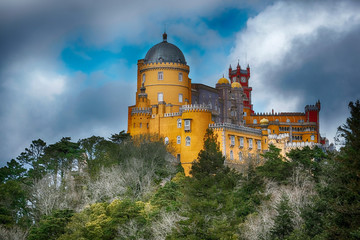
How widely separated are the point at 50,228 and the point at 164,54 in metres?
37.2

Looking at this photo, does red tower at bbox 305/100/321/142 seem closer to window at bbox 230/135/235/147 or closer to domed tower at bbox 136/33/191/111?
domed tower at bbox 136/33/191/111

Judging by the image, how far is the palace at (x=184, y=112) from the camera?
263 ft

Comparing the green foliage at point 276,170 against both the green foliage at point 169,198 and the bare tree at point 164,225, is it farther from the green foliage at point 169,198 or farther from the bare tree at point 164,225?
the bare tree at point 164,225

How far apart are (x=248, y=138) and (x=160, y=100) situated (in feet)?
39.1

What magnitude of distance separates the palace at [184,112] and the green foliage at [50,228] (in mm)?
24639

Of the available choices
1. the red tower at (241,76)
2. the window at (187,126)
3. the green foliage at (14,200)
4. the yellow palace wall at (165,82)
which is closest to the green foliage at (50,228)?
the green foliage at (14,200)

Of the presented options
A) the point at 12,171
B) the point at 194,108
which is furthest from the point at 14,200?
the point at 194,108

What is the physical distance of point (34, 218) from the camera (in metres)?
63.9

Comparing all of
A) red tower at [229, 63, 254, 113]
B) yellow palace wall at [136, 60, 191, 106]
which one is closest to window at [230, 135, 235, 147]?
yellow palace wall at [136, 60, 191, 106]

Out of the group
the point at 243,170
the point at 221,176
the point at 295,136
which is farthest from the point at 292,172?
the point at 295,136

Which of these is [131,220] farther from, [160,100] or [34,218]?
[160,100]

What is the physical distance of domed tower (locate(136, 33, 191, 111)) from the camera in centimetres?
8600

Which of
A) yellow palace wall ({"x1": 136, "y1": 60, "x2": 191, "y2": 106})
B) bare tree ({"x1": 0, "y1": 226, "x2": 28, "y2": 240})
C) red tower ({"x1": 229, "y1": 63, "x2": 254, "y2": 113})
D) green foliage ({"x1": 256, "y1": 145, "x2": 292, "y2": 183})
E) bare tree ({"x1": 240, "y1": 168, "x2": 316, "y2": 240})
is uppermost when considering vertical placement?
red tower ({"x1": 229, "y1": 63, "x2": 254, "y2": 113})

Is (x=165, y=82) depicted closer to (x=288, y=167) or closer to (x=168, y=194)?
(x=288, y=167)
